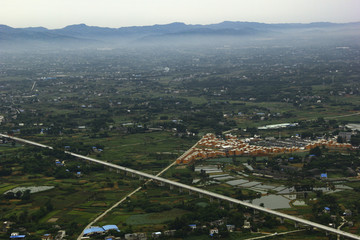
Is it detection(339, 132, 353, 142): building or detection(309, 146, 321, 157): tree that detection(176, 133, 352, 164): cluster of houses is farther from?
A: detection(309, 146, 321, 157): tree

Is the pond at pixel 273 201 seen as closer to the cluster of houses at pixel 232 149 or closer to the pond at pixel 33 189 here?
the cluster of houses at pixel 232 149

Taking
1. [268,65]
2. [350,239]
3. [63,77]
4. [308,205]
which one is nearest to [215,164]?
[308,205]

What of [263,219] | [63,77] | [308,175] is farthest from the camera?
[63,77]

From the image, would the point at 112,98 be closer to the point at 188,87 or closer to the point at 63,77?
the point at 188,87

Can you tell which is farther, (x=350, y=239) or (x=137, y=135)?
(x=137, y=135)

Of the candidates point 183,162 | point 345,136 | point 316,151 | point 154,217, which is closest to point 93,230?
point 154,217

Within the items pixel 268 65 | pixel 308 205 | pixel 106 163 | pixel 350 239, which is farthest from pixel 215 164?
pixel 268 65

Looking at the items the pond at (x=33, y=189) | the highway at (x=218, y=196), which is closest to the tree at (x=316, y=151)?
the highway at (x=218, y=196)

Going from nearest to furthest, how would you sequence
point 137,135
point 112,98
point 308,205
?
1. point 308,205
2. point 137,135
3. point 112,98

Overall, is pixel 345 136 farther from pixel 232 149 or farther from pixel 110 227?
pixel 110 227
